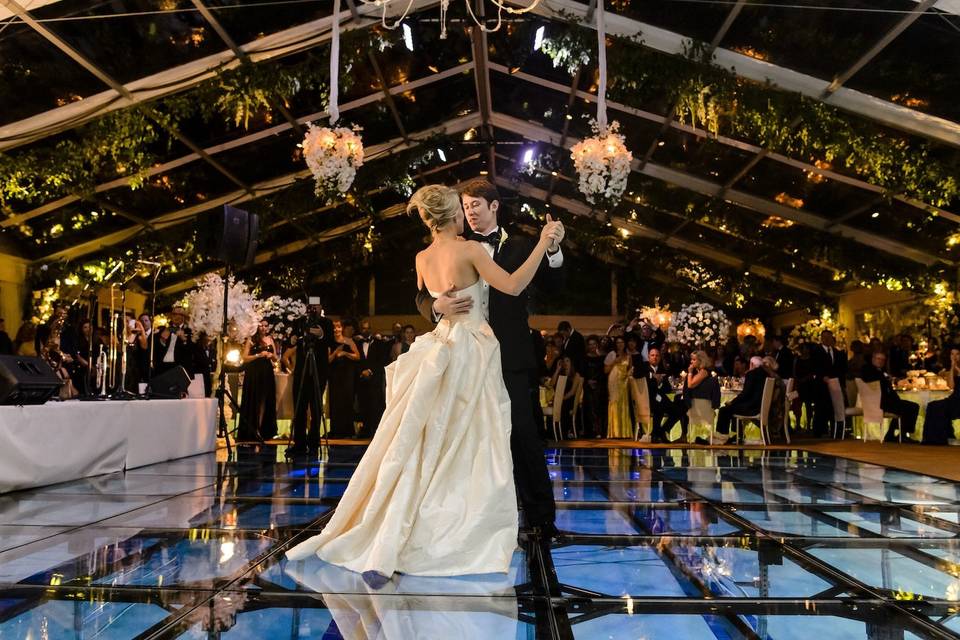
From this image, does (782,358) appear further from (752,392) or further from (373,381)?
(373,381)

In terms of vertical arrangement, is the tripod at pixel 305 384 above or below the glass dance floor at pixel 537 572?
above

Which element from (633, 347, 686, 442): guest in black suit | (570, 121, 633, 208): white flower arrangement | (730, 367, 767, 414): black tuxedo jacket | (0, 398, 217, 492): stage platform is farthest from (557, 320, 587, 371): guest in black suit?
(0, 398, 217, 492): stage platform

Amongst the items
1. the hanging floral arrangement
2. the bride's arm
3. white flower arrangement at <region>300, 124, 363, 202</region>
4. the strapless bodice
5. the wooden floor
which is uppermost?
white flower arrangement at <region>300, 124, 363, 202</region>

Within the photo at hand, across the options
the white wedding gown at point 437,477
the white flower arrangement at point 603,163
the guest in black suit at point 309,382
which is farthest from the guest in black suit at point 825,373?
the white wedding gown at point 437,477

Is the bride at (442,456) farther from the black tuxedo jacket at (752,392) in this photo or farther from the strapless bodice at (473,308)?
the black tuxedo jacket at (752,392)

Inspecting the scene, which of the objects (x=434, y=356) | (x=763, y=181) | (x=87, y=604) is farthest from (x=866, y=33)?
(x=87, y=604)

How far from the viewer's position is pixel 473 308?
3.21m

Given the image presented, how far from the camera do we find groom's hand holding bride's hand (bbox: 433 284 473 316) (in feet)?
10.4

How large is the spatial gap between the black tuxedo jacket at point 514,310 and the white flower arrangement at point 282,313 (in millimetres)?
7382

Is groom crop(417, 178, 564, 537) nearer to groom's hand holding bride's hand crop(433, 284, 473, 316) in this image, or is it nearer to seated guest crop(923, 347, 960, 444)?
groom's hand holding bride's hand crop(433, 284, 473, 316)

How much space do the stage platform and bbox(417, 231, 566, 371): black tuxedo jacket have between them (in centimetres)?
297

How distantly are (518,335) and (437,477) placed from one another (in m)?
0.74

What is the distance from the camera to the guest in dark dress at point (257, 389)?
9680 millimetres

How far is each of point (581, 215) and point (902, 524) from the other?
46.6ft
